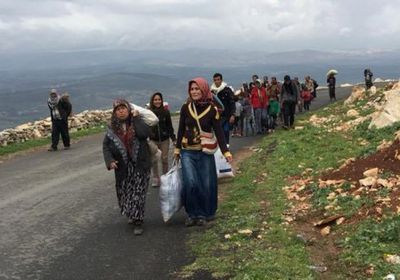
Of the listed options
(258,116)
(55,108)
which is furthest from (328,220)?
(258,116)

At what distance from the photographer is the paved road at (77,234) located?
6449mm

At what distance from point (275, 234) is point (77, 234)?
279 cm

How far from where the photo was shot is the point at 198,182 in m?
8.09

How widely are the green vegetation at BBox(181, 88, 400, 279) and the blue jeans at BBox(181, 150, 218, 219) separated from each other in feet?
1.14

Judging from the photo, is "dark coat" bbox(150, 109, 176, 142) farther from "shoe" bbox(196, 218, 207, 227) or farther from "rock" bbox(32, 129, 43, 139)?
"rock" bbox(32, 129, 43, 139)

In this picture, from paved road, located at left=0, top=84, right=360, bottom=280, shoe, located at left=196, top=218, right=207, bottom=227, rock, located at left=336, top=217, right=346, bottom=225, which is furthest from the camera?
shoe, located at left=196, top=218, right=207, bottom=227

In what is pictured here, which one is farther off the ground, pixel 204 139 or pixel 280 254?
pixel 204 139

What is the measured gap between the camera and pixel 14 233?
8.09m

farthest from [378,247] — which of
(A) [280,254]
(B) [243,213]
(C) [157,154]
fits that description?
(C) [157,154]

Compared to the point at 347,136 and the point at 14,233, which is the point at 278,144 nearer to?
the point at 347,136

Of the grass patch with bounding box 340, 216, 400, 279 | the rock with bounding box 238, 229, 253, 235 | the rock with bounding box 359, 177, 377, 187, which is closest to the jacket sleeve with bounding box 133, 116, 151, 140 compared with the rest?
the rock with bounding box 238, 229, 253, 235

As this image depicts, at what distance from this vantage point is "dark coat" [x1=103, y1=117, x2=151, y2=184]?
788 centimetres

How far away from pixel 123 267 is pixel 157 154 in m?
2.74

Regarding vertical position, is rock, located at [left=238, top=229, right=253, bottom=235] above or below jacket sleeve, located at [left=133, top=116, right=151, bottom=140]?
below
